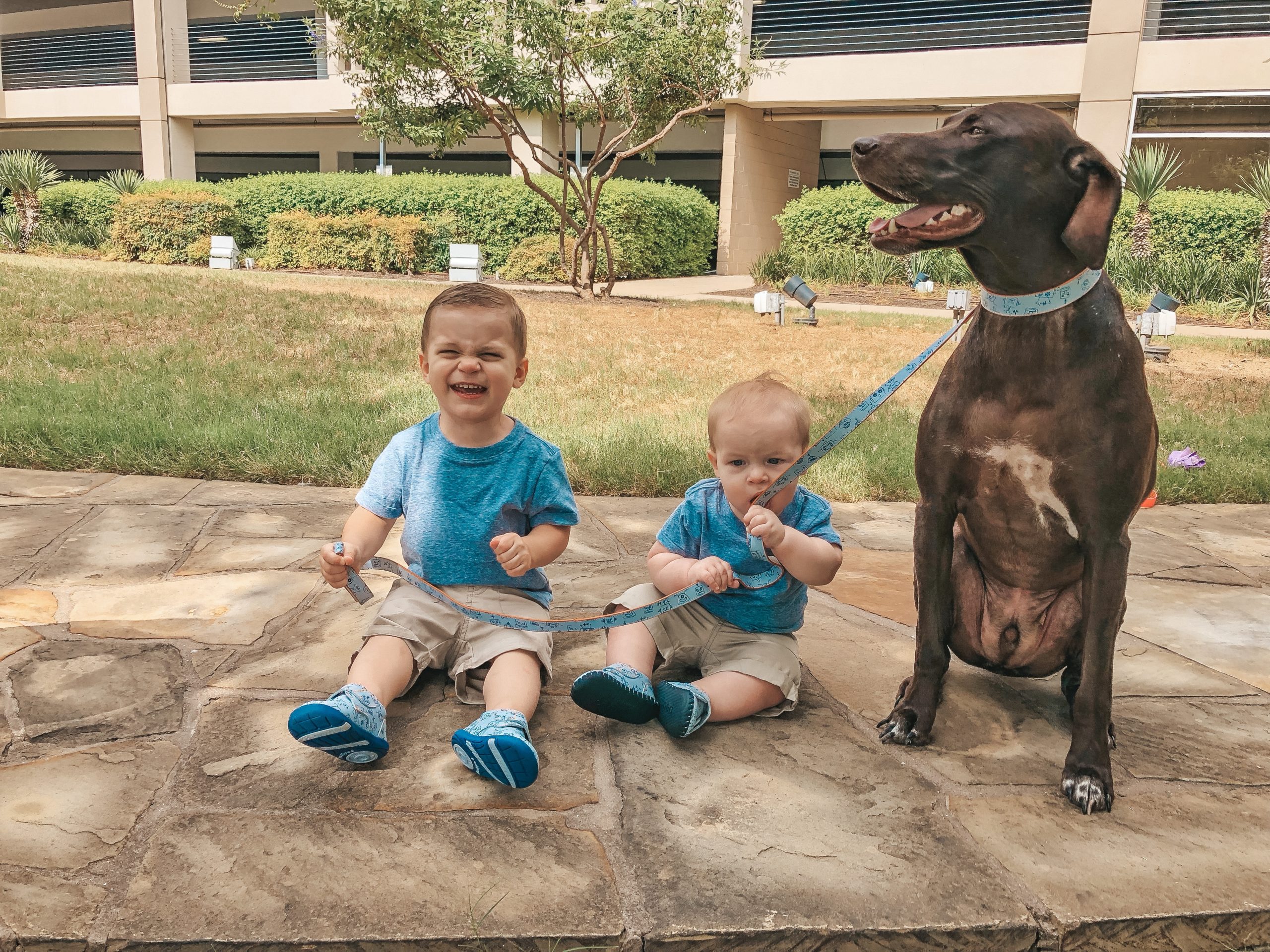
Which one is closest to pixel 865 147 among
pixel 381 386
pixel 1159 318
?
pixel 381 386

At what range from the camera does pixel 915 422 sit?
6.37 metres

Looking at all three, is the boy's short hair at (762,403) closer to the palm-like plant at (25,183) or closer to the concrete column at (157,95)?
the palm-like plant at (25,183)

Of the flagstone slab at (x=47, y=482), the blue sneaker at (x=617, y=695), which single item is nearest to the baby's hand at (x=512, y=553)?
the blue sneaker at (x=617, y=695)

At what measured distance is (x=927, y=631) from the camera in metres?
2.42

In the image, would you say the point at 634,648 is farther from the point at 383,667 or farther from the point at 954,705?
the point at 954,705

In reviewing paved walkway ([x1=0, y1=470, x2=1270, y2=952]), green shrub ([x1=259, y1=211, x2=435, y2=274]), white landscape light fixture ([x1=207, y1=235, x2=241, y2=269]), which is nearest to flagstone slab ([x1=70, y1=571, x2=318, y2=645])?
paved walkway ([x1=0, y1=470, x2=1270, y2=952])

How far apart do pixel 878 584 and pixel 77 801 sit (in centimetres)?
259

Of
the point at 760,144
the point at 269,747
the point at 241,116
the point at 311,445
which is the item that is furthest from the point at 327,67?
the point at 269,747

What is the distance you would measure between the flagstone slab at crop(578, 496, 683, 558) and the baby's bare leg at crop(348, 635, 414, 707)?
56.9 inches

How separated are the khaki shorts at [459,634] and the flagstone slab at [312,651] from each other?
0.11 m

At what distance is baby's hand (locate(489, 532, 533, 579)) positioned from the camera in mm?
2436

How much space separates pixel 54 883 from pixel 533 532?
1.32m

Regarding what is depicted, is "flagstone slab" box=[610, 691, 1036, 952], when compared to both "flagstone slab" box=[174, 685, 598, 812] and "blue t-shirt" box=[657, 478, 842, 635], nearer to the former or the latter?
"flagstone slab" box=[174, 685, 598, 812]

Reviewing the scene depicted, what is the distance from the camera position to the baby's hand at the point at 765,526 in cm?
231
